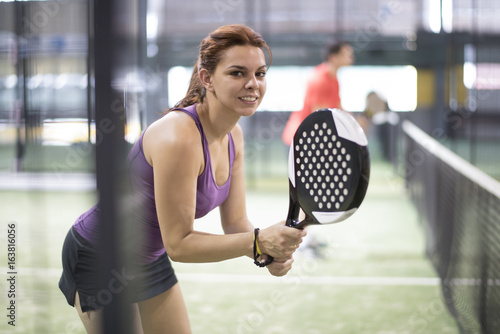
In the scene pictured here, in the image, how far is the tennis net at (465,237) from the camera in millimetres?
2830

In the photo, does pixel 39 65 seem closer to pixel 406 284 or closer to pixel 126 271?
pixel 126 271

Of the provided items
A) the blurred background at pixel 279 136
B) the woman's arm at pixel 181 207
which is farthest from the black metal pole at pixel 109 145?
the woman's arm at pixel 181 207

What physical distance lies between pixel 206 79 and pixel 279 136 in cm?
1566

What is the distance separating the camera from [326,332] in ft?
10.7

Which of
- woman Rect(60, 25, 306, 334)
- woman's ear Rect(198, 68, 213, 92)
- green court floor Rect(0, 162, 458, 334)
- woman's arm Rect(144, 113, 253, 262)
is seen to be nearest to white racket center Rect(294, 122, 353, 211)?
woman Rect(60, 25, 306, 334)

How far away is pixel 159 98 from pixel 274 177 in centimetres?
290

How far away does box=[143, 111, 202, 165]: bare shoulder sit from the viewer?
1508 mm

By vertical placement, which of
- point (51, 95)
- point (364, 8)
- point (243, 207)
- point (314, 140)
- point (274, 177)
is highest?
point (364, 8)

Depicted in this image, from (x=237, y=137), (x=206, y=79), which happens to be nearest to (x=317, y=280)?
(x=237, y=137)

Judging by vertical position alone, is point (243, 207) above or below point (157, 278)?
above

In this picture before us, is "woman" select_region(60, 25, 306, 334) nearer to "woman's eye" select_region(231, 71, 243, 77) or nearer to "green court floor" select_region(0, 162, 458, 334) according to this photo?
"woman's eye" select_region(231, 71, 243, 77)

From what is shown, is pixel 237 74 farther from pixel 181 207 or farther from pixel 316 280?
pixel 316 280

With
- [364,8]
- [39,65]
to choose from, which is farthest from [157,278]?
[364,8]

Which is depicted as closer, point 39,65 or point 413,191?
point 39,65
